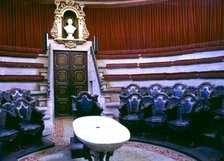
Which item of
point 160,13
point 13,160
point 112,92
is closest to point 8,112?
point 13,160

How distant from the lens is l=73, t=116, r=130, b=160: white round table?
2413 mm

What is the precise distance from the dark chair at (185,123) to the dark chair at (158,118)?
20 cm

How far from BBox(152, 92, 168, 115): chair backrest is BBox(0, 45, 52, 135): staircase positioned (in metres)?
2.31

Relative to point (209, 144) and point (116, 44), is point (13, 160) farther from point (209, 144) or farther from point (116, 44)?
point (116, 44)

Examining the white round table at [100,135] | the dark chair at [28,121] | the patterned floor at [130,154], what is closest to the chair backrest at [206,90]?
the patterned floor at [130,154]

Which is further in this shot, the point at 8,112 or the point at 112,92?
the point at 112,92

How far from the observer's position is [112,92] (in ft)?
21.2

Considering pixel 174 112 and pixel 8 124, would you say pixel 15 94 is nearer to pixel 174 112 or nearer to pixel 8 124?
pixel 8 124

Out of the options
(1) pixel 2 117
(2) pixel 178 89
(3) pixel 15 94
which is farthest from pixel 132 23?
(1) pixel 2 117

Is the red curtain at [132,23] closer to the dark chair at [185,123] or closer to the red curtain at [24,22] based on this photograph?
the red curtain at [24,22]

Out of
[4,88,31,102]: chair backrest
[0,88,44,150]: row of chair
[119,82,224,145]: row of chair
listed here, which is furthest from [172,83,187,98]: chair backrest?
[4,88,31,102]: chair backrest

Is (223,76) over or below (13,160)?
over

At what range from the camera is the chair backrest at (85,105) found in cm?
434

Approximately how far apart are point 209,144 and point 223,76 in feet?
7.13
